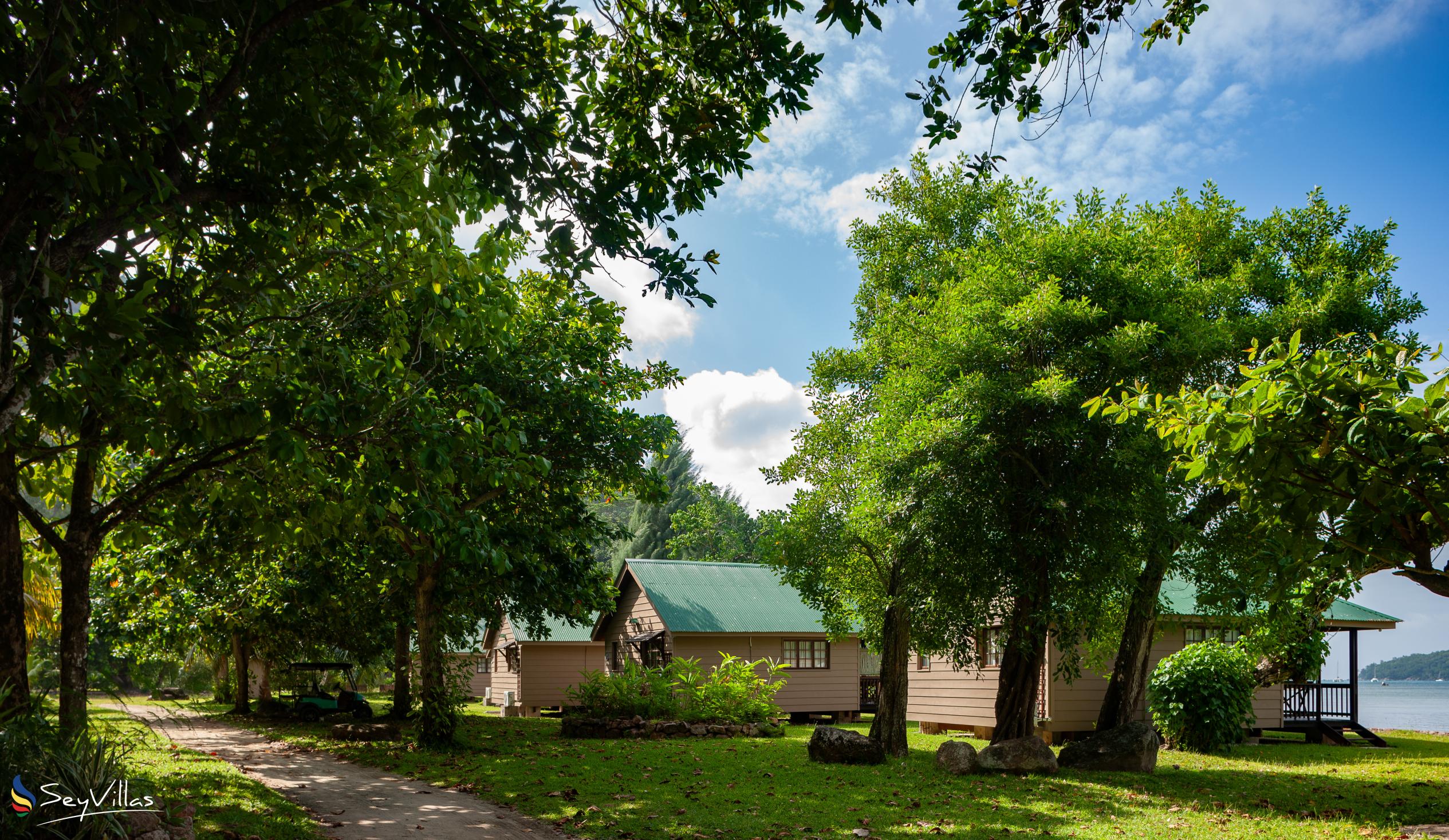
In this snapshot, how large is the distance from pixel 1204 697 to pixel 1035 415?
8.74 meters

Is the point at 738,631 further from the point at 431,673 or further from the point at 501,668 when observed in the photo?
the point at 501,668

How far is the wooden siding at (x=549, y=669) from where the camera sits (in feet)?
102

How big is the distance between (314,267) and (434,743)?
37.3ft

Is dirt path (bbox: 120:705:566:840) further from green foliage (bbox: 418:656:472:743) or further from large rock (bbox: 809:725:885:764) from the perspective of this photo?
large rock (bbox: 809:725:885:764)

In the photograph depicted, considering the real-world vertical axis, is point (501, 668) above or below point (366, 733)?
below

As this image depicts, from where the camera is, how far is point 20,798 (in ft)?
19.6

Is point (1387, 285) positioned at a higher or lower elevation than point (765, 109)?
higher

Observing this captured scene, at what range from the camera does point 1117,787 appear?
43.3ft

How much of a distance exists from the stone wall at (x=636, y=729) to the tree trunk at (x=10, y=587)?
496 inches

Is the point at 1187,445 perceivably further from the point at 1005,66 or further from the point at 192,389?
the point at 192,389

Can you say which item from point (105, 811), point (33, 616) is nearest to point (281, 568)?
point (33, 616)

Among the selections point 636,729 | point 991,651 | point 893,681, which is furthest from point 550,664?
point 893,681

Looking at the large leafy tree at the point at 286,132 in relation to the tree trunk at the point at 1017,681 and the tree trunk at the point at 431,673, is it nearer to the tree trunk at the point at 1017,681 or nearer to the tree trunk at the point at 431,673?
the tree trunk at the point at 431,673

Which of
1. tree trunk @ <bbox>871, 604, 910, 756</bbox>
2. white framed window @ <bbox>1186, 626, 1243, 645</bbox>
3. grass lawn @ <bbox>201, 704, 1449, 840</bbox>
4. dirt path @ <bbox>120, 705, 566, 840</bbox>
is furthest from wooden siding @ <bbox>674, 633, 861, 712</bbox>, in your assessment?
dirt path @ <bbox>120, 705, 566, 840</bbox>
